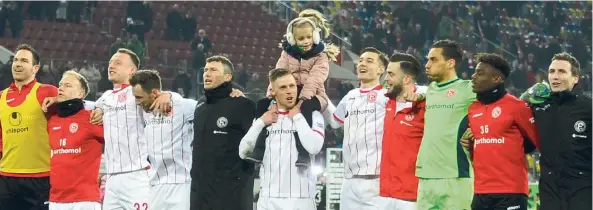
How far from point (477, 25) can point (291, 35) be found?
1893 centimetres

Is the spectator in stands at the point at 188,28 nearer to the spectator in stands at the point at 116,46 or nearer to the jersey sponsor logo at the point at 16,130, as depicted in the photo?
the spectator in stands at the point at 116,46

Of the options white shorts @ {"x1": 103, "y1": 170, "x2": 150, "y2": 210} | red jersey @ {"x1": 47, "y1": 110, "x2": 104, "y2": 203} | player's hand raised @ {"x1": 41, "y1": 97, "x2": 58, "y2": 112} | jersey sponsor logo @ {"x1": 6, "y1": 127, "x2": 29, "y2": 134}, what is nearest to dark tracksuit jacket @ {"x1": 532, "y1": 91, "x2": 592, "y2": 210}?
white shorts @ {"x1": 103, "y1": 170, "x2": 150, "y2": 210}

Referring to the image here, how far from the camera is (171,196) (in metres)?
9.64

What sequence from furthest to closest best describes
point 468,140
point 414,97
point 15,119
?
point 15,119 < point 414,97 < point 468,140

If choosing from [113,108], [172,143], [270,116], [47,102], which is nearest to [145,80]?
[113,108]

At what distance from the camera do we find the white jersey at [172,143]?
9703 millimetres

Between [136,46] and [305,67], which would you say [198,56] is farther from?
[305,67]

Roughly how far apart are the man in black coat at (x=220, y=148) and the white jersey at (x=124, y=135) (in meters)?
0.71

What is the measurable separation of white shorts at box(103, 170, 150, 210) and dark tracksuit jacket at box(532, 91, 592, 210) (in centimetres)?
368

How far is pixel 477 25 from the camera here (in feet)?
90.1

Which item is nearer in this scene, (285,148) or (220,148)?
(285,148)

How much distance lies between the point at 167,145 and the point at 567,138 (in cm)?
359

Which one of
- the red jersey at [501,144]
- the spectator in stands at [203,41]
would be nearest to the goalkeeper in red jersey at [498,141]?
the red jersey at [501,144]

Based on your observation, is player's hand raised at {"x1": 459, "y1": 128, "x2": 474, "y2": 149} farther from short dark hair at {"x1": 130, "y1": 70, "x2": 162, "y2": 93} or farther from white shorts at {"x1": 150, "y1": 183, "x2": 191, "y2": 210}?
short dark hair at {"x1": 130, "y1": 70, "x2": 162, "y2": 93}
